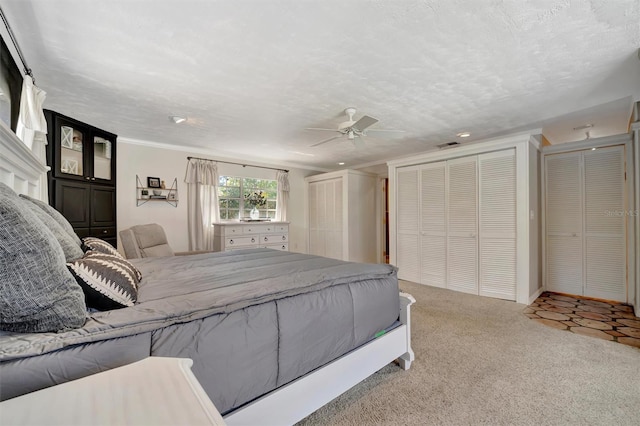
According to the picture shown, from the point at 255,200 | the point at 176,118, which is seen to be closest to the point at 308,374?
the point at 176,118

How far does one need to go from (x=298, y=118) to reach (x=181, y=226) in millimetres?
2943

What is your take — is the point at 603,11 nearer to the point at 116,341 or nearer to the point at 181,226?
the point at 116,341

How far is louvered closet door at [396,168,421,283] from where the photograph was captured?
4534 millimetres

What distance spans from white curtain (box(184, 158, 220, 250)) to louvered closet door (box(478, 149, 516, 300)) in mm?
4429

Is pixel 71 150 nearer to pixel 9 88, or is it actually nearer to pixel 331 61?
pixel 9 88

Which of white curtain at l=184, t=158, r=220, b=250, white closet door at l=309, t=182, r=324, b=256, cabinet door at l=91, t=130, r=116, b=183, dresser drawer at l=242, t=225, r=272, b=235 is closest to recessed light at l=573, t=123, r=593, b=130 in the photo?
white closet door at l=309, t=182, r=324, b=256

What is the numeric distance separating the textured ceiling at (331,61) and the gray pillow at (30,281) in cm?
144

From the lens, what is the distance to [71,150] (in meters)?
3.24

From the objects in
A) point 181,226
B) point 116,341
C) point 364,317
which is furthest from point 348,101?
point 181,226

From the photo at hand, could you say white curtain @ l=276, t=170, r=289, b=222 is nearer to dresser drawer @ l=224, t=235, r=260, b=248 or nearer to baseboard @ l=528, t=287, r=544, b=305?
dresser drawer @ l=224, t=235, r=260, b=248

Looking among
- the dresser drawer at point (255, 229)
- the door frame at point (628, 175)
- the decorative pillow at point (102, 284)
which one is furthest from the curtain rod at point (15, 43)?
the door frame at point (628, 175)

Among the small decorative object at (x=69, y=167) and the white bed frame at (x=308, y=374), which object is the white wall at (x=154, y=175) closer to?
the small decorative object at (x=69, y=167)

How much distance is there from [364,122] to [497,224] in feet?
7.89

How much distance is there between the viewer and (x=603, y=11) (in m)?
1.62
